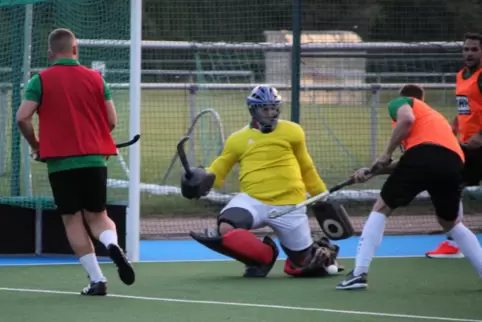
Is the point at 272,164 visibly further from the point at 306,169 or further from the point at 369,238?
the point at 369,238

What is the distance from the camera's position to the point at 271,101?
9.52 metres

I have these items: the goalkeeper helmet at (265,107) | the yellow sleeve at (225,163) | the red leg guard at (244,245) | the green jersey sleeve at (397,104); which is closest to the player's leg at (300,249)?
the red leg guard at (244,245)

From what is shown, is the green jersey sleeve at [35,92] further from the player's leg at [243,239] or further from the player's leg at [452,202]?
the player's leg at [452,202]

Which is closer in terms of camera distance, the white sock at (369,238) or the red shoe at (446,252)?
the white sock at (369,238)

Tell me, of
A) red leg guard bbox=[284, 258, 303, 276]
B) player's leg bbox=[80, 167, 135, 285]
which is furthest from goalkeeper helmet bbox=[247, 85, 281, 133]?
player's leg bbox=[80, 167, 135, 285]

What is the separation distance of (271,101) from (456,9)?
6.13 meters

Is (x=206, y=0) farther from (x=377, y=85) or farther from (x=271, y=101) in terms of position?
(x=271, y=101)

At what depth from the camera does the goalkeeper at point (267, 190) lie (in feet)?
31.2

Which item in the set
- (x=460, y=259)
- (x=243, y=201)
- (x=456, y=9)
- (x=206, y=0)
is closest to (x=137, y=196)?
(x=243, y=201)

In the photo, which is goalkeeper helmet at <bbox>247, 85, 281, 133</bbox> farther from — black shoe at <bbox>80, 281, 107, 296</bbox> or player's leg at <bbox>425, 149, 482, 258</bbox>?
black shoe at <bbox>80, 281, 107, 296</bbox>

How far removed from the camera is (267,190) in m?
9.62

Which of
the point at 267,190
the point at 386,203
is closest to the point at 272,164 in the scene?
the point at 267,190

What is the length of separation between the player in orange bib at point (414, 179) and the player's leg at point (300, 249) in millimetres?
834

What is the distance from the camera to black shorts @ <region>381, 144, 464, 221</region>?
852cm
